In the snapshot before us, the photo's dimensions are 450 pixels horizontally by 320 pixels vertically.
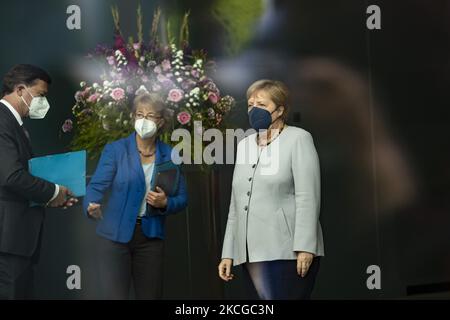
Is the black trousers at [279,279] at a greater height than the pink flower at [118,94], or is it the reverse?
the pink flower at [118,94]

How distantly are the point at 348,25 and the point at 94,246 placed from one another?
6.37 ft

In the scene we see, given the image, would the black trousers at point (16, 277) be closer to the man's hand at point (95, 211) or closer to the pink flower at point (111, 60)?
the man's hand at point (95, 211)

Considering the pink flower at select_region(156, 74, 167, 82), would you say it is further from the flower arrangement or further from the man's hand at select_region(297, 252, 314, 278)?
the man's hand at select_region(297, 252, 314, 278)

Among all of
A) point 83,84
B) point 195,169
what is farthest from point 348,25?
point 83,84

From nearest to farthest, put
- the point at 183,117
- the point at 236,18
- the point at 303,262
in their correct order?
1. the point at 303,262
2. the point at 183,117
3. the point at 236,18

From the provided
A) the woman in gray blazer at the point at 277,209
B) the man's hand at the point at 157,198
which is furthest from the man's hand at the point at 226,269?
the man's hand at the point at 157,198

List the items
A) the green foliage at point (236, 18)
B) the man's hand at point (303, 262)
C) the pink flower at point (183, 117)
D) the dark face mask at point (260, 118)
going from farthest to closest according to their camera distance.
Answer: the green foliage at point (236, 18)
the pink flower at point (183, 117)
the dark face mask at point (260, 118)
the man's hand at point (303, 262)

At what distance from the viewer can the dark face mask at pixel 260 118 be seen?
483cm

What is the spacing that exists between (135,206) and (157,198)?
0.13 meters

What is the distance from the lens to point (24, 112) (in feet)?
16.2

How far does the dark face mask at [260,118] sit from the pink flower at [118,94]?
72 centimetres

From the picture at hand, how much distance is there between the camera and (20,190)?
16.0 feet

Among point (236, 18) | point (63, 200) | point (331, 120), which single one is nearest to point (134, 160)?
point (63, 200)

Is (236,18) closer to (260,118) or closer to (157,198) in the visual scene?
(260,118)
